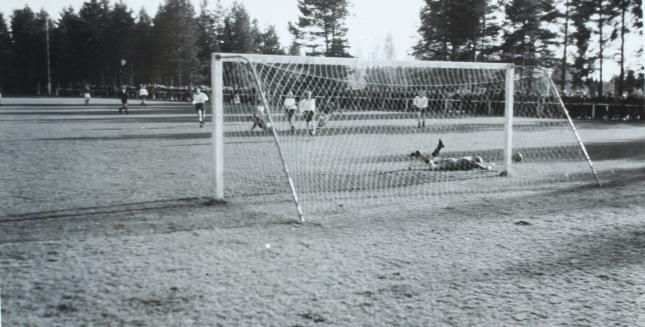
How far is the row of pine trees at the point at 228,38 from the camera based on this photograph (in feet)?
129

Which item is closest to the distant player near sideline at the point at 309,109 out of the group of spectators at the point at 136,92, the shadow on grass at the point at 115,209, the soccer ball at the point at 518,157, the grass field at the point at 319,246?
the grass field at the point at 319,246

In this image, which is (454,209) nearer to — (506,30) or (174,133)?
(174,133)

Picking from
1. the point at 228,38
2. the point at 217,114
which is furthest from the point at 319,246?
the point at 228,38

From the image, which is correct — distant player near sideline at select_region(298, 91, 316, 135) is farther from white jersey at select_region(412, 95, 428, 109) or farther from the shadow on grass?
the shadow on grass

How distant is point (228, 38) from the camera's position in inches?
2562

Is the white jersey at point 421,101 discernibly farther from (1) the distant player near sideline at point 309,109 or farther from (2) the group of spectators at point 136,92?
(2) the group of spectators at point 136,92

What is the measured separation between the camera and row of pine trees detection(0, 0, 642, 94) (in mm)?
39312

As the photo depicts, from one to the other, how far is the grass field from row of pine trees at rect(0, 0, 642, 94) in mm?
23747

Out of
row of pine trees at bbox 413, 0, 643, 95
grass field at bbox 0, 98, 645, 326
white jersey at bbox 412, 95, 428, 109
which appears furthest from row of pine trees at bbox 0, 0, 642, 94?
grass field at bbox 0, 98, 645, 326

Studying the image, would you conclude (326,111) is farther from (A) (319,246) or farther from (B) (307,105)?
(A) (319,246)

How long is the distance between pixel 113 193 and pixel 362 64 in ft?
14.8

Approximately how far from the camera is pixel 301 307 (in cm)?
403

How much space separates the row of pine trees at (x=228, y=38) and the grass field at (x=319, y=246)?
2375cm

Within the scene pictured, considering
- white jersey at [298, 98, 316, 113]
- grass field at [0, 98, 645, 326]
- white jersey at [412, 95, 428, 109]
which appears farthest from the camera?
white jersey at [412, 95, 428, 109]
